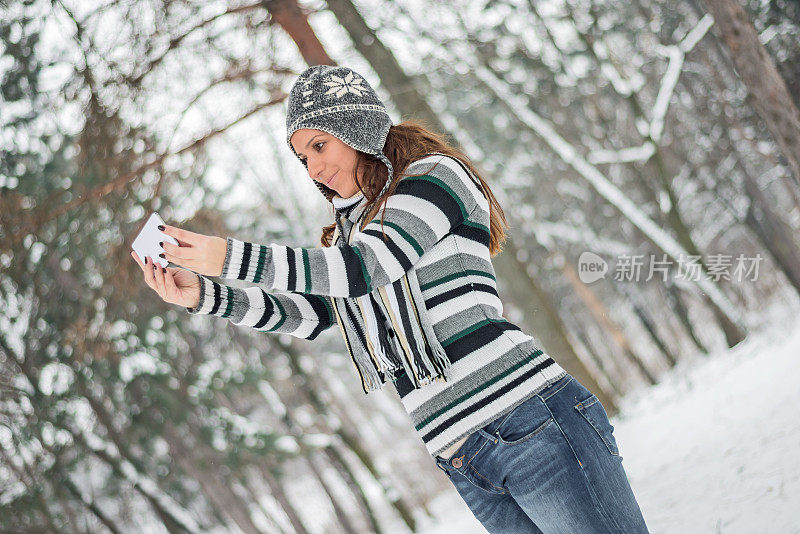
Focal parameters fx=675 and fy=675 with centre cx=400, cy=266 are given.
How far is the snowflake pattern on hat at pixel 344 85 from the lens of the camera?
77.0 inches

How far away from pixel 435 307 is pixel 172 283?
0.76 meters

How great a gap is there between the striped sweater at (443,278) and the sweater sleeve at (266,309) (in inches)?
14.6

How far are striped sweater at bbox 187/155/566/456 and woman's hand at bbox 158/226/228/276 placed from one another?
3 cm

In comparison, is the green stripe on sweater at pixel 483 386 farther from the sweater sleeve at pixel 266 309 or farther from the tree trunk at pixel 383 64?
the tree trunk at pixel 383 64

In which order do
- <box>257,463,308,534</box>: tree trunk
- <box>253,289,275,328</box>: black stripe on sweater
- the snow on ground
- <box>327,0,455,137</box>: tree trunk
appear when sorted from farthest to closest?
<box>257,463,308,534</box>: tree trunk
<box>327,0,455,137</box>: tree trunk
the snow on ground
<box>253,289,275,328</box>: black stripe on sweater

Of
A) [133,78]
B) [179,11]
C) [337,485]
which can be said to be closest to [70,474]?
[133,78]

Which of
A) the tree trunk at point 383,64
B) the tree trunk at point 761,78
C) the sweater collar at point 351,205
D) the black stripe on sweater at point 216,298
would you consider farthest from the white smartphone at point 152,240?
the tree trunk at point 383,64

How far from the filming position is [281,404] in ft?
45.1

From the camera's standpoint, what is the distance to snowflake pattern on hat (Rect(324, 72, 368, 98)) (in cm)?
196

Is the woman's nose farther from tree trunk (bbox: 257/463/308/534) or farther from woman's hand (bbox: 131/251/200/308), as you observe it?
tree trunk (bbox: 257/463/308/534)

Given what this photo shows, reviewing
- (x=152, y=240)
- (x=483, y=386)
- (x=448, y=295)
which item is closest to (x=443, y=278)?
(x=448, y=295)

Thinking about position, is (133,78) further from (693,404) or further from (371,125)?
(693,404)

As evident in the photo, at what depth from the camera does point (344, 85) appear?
1986mm

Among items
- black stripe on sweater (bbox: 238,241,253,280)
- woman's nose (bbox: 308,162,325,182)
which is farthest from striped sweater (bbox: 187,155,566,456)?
woman's nose (bbox: 308,162,325,182)
